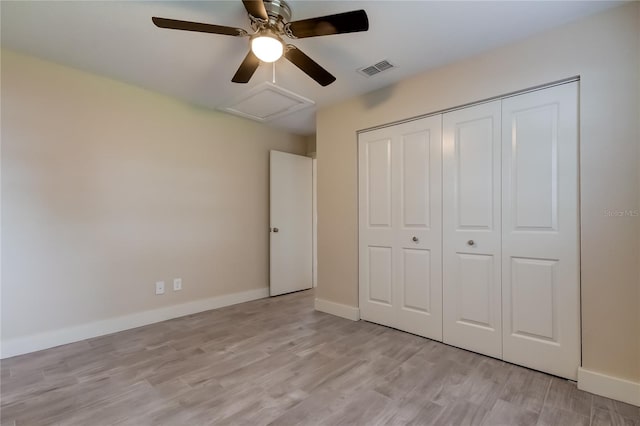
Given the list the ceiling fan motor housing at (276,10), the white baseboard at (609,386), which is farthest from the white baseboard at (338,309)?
the ceiling fan motor housing at (276,10)

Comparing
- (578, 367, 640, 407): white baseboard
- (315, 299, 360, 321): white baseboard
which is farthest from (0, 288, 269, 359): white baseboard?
(578, 367, 640, 407): white baseboard

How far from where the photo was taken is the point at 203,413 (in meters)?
1.60

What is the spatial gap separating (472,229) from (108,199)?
10.8 ft

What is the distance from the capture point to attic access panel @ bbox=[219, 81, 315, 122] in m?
2.81

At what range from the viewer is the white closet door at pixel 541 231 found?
1.91m

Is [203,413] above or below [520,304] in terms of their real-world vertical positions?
below

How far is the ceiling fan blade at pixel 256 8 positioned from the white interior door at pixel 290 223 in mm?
2523

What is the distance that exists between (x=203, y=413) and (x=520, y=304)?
7.27 ft

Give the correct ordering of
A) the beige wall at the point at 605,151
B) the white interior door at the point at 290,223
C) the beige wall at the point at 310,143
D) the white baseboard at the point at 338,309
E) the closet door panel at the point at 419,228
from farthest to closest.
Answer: the beige wall at the point at 310,143 → the white interior door at the point at 290,223 → the white baseboard at the point at 338,309 → the closet door panel at the point at 419,228 → the beige wall at the point at 605,151

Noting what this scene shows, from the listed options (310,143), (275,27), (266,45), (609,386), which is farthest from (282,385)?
(310,143)

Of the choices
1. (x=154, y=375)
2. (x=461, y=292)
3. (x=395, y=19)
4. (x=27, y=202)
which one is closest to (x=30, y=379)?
(x=154, y=375)

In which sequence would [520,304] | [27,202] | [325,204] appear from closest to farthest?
[520,304] < [27,202] < [325,204]

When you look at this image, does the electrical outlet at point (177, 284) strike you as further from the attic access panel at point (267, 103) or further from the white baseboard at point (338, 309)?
the attic access panel at point (267, 103)

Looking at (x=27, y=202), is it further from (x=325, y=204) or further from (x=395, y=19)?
(x=395, y=19)
